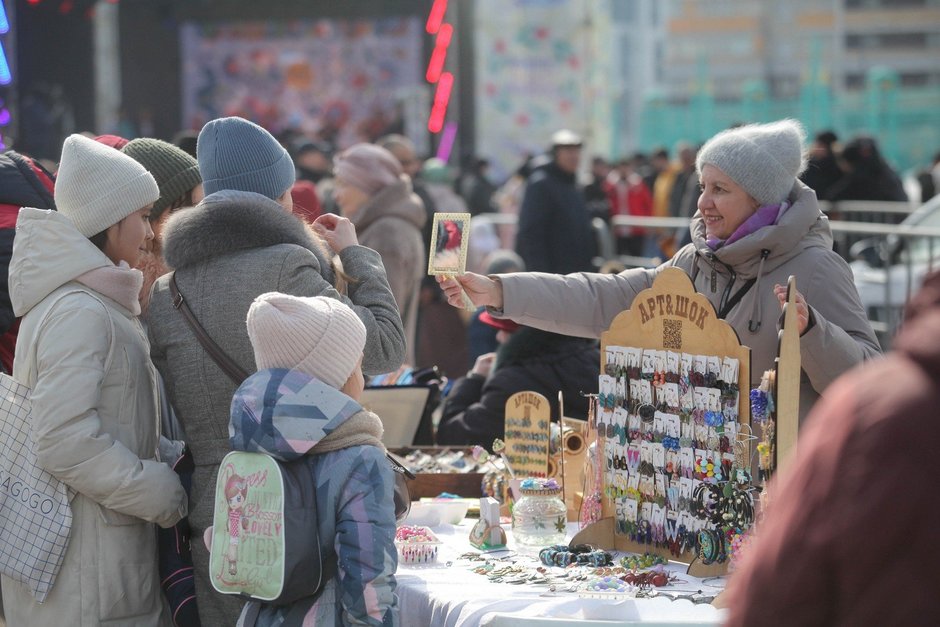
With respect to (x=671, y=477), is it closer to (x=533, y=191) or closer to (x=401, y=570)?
(x=401, y=570)

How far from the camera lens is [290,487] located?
217 centimetres

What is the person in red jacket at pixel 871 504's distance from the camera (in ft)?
3.96

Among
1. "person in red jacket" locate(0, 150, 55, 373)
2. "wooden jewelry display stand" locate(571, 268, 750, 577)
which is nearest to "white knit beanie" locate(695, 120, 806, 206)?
"wooden jewelry display stand" locate(571, 268, 750, 577)

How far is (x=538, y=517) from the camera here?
2902 mm

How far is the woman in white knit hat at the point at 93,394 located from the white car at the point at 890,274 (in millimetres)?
5350

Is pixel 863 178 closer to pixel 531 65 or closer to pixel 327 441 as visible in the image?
pixel 531 65

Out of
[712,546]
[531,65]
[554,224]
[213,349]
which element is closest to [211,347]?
[213,349]

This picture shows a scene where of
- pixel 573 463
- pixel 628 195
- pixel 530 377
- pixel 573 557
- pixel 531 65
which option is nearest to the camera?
pixel 573 557

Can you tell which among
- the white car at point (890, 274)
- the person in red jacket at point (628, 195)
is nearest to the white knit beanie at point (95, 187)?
the white car at point (890, 274)

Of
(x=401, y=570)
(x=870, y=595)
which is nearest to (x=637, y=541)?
(x=401, y=570)

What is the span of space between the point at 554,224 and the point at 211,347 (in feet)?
17.2

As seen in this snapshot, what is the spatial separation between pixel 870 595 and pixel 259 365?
4.44ft

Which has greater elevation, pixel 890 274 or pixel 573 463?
pixel 573 463

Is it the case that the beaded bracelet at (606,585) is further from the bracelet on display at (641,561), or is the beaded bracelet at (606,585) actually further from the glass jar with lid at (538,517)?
the glass jar with lid at (538,517)
